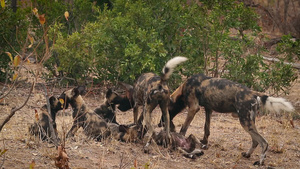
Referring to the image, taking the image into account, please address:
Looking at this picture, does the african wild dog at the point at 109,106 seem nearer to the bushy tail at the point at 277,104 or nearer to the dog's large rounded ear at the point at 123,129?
the dog's large rounded ear at the point at 123,129

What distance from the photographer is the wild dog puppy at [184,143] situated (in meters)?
5.02

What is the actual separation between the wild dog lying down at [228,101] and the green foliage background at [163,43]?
5.99ft

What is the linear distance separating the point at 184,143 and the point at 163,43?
3083mm

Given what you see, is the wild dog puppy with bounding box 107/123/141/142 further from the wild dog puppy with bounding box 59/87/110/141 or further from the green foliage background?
the green foliage background

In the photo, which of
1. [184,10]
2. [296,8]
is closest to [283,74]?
[184,10]

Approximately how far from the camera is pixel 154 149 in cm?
503

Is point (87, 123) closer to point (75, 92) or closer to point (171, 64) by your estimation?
point (75, 92)

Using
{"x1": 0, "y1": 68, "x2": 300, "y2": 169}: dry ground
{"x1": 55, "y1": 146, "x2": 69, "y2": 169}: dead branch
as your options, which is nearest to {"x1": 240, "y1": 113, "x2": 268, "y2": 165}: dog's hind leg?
{"x1": 0, "y1": 68, "x2": 300, "y2": 169}: dry ground

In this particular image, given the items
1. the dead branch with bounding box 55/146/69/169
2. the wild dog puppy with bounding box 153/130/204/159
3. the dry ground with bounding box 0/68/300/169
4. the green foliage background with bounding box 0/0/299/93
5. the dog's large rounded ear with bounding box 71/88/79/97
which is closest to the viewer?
the dead branch with bounding box 55/146/69/169

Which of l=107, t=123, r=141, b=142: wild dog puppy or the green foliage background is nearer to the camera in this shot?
l=107, t=123, r=141, b=142: wild dog puppy

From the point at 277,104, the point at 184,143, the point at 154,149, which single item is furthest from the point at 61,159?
the point at 277,104

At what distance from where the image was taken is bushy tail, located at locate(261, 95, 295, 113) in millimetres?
4781

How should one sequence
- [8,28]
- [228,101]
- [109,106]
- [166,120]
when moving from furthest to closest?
1. [8,28]
2. [109,106]
3. [166,120]
4. [228,101]

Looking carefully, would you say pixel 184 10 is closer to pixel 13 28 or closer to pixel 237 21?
pixel 237 21
